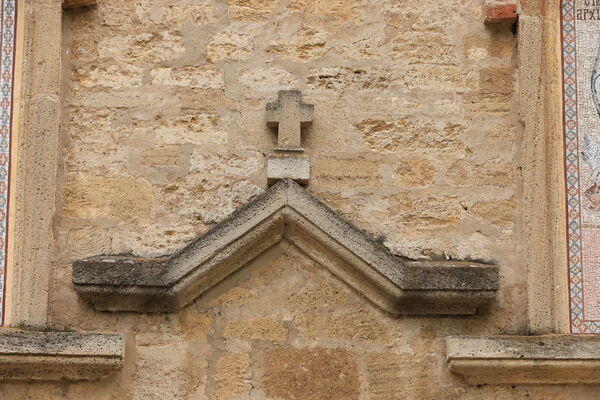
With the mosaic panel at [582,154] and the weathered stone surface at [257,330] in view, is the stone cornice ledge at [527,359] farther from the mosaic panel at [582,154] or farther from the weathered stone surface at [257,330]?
the weathered stone surface at [257,330]

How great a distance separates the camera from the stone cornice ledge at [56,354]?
19.7 feet

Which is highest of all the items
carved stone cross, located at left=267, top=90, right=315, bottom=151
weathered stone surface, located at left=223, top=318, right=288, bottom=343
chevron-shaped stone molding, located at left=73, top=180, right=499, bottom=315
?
carved stone cross, located at left=267, top=90, right=315, bottom=151

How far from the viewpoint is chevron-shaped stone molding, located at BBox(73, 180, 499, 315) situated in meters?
6.15

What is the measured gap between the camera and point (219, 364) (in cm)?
620

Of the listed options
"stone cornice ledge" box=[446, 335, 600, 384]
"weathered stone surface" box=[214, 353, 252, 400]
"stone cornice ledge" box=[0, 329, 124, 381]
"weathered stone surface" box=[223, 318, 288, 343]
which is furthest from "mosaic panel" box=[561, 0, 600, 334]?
"stone cornice ledge" box=[0, 329, 124, 381]

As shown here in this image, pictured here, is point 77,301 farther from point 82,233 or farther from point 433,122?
point 433,122

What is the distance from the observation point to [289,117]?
21.3ft

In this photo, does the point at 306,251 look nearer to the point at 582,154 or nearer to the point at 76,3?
the point at 582,154

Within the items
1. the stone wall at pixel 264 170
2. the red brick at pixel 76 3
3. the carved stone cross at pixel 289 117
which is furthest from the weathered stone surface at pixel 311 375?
the red brick at pixel 76 3

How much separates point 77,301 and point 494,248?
1.92 metres

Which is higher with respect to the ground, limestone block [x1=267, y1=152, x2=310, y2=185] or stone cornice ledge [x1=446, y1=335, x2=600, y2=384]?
limestone block [x1=267, y1=152, x2=310, y2=185]

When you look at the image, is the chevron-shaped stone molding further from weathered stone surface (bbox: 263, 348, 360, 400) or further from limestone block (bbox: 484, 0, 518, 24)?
limestone block (bbox: 484, 0, 518, 24)

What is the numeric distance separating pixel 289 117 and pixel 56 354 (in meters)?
1.53

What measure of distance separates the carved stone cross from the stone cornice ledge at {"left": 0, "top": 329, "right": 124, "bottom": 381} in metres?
1.20
